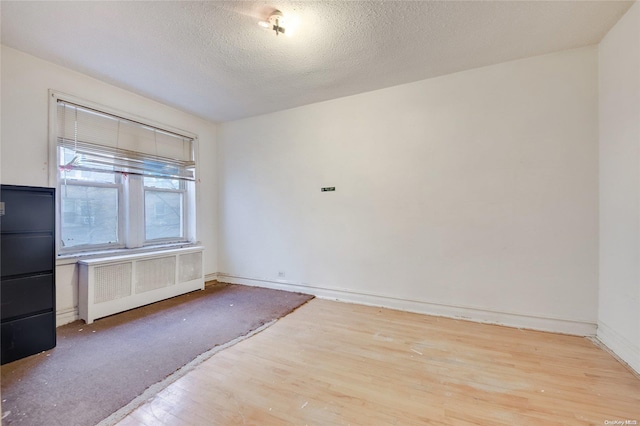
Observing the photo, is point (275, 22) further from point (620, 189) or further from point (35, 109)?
point (620, 189)

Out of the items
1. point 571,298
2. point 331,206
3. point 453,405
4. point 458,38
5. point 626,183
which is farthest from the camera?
point 331,206

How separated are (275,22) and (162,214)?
3131mm

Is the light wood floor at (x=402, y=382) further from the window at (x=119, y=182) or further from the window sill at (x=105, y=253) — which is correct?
the window at (x=119, y=182)

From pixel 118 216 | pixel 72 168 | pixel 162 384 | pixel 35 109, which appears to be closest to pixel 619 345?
pixel 162 384

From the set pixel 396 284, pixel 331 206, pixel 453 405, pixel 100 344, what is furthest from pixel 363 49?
pixel 100 344

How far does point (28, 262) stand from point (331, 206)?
9.99 ft

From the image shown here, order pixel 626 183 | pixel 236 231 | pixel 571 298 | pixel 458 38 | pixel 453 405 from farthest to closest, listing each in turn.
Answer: pixel 236 231 < pixel 571 298 < pixel 458 38 < pixel 626 183 < pixel 453 405

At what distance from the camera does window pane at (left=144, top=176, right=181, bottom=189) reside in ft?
12.4

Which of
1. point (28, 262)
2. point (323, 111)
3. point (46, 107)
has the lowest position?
point (28, 262)

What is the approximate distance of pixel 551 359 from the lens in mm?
2164

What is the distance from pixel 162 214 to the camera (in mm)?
4004

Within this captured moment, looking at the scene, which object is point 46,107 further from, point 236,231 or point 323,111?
point 323,111

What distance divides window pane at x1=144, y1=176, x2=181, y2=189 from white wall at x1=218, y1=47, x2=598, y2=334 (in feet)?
4.02

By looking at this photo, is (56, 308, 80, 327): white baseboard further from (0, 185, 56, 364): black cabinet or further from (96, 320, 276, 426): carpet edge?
(96, 320, 276, 426): carpet edge
